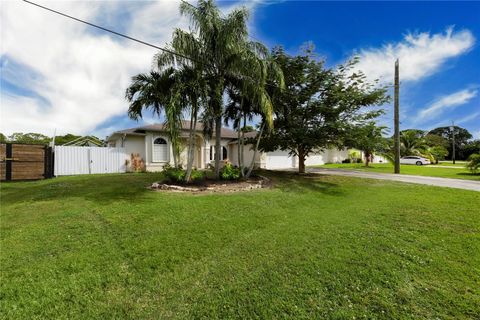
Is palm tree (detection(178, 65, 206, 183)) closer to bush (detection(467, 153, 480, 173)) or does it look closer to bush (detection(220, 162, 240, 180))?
bush (detection(220, 162, 240, 180))

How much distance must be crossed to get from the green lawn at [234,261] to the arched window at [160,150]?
36.4ft

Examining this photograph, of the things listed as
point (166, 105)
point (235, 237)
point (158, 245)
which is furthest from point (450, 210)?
point (166, 105)

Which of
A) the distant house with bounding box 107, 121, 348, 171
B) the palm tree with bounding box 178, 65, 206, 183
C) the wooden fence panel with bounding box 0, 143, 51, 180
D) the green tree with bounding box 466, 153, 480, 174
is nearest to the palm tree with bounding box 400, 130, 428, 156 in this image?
the green tree with bounding box 466, 153, 480, 174

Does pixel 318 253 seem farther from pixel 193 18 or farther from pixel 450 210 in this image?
pixel 193 18

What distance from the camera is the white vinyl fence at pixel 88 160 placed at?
1470cm

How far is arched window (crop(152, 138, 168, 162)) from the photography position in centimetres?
1783

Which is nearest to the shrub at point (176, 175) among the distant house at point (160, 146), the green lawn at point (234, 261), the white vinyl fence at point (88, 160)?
the green lawn at point (234, 261)

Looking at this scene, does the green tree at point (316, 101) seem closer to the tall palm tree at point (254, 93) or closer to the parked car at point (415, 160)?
the tall palm tree at point (254, 93)

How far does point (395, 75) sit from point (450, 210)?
12099 mm

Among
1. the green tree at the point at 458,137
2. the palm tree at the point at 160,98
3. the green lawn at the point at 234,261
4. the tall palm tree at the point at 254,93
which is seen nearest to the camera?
the green lawn at the point at 234,261

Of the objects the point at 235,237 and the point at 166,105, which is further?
the point at 166,105

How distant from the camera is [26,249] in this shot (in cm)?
407

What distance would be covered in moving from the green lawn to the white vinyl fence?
30.1 ft

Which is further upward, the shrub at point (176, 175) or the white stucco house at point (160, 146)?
the white stucco house at point (160, 146)
